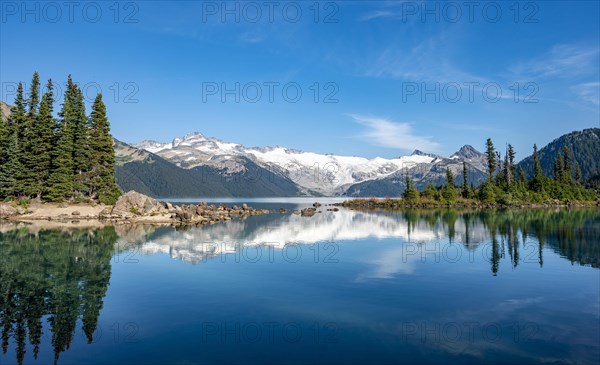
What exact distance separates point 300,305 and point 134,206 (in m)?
79.1

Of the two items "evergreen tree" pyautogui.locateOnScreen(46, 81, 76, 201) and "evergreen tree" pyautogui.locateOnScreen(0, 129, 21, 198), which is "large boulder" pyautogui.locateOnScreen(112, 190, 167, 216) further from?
"evergreen tree" pyautogui.locateOnScreen(0, 129, 21, 198)

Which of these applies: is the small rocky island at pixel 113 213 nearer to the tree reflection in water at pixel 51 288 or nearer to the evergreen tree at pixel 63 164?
the evergreen tree at pixel 63 164

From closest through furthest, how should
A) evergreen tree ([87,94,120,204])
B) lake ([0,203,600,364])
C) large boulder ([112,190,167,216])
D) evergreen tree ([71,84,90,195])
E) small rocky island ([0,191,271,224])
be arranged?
1. lake ([0,203,600,364])
2. small rocky island ([0,191,271,224])
3. large boulder ([112,190,167,216])
4. evergreen tree ([71,84,90,195])
5. evergreen tree ([87,94,120,204])

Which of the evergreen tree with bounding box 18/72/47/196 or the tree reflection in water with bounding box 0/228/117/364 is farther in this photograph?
the evergreen tree with bounding box 18/72/47/196

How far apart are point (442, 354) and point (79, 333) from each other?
585 inches

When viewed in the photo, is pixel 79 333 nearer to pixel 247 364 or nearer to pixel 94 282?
pixel 247 364

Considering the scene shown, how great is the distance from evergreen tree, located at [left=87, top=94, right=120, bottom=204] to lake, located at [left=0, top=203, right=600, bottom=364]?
56.8 meters

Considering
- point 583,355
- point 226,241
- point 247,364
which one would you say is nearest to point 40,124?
point 226,241

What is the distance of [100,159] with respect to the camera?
332 ft

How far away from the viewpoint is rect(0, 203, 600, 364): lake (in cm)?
1569

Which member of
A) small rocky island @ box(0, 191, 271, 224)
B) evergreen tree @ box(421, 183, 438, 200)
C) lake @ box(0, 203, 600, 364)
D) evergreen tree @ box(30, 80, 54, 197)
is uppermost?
evergreen tree @ box(30, 80, 54, 197)

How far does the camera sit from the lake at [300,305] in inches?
618

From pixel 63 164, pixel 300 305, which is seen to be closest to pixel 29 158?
pixel 63 164

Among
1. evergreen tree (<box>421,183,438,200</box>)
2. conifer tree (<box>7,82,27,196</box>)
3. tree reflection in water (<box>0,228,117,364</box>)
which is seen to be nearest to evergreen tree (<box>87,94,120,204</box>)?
conifer tree (<box>7,82,27,196</box>)
